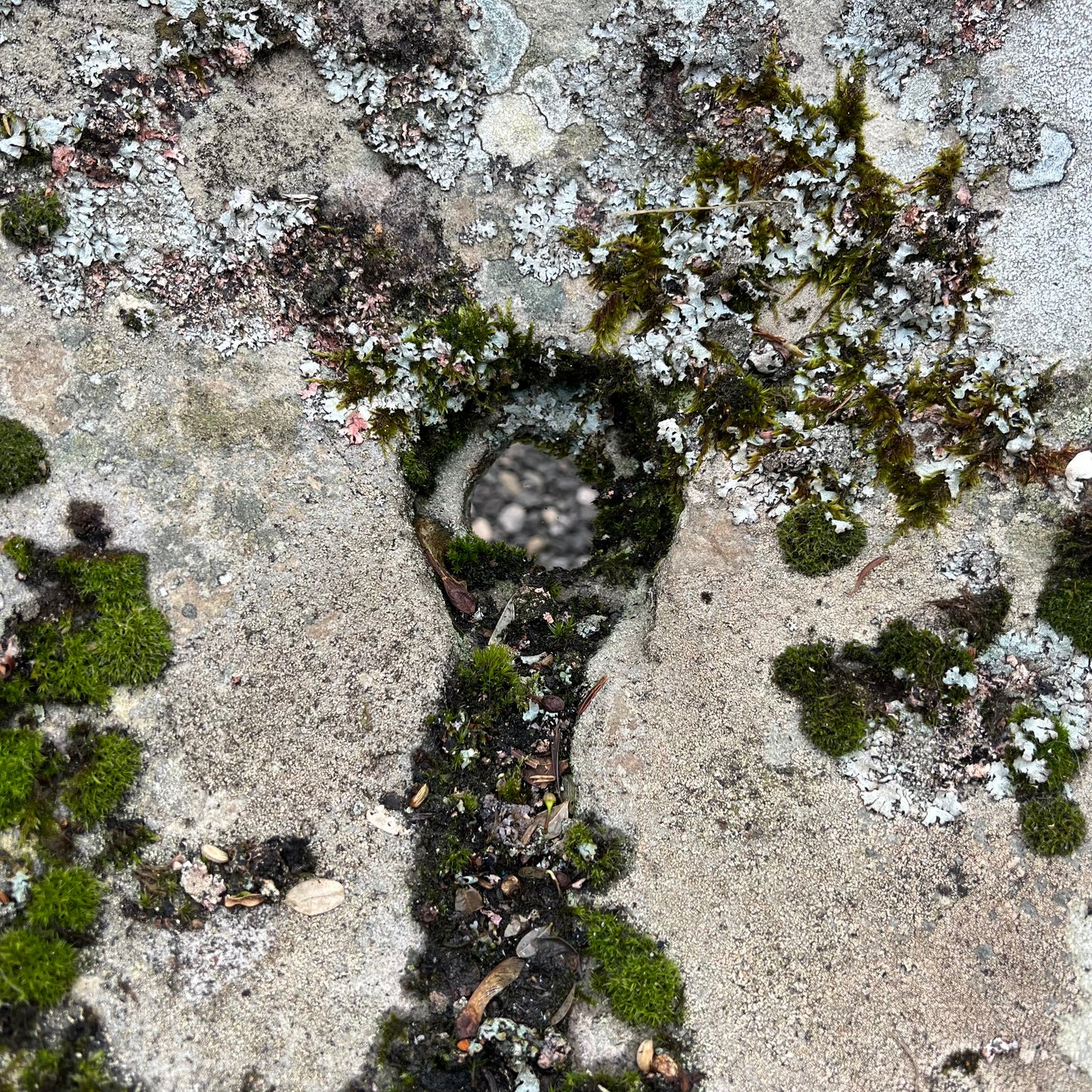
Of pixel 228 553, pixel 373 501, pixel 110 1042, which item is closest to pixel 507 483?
pixel 373 501

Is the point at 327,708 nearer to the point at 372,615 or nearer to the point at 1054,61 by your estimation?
the point at 372,615

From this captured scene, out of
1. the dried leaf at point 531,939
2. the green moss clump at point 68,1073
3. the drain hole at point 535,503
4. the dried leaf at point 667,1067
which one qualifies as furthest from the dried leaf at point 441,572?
the green moss clump at point 68,1073

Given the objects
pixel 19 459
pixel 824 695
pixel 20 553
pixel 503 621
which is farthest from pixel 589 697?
Answer: pixel 19 459

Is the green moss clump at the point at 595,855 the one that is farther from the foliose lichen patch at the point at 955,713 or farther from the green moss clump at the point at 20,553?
the green moss clump at the point at 20,553

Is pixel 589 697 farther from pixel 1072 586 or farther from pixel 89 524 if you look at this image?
pixel 89 524

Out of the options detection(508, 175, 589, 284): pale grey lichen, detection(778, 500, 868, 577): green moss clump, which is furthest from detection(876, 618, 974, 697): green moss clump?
detection(508, 175, 589, 284): pale grey lichen

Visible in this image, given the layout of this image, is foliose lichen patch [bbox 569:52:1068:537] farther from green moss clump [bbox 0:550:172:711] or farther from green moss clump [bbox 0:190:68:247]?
green moss clump [bbox 0:550:172:711]
